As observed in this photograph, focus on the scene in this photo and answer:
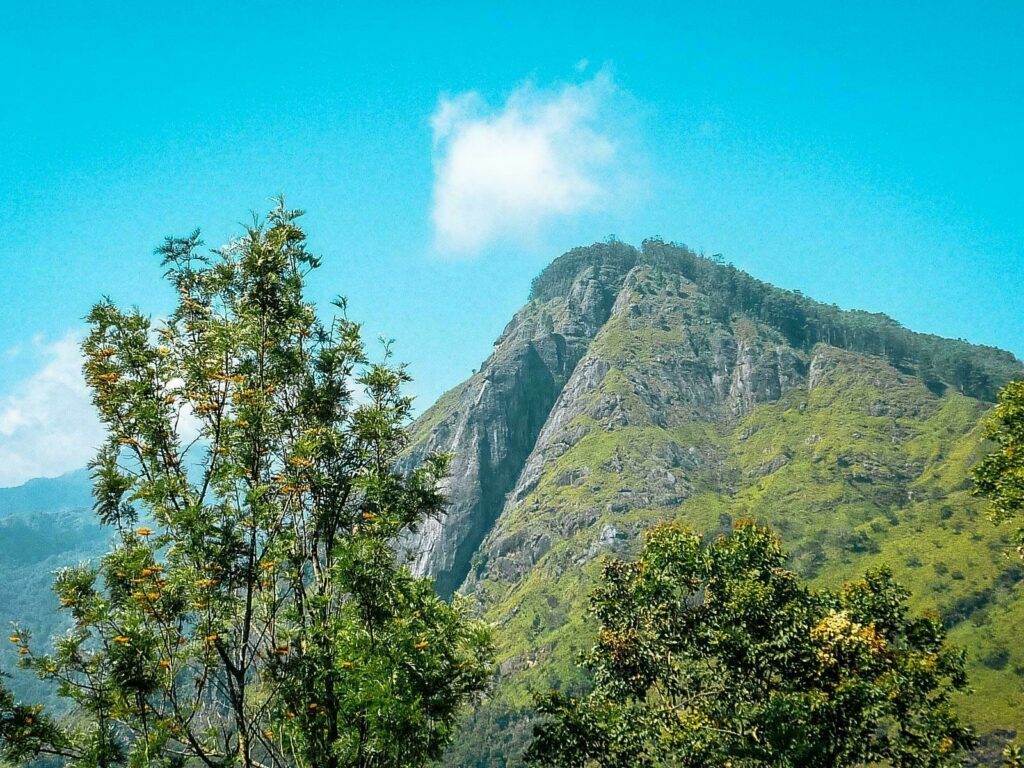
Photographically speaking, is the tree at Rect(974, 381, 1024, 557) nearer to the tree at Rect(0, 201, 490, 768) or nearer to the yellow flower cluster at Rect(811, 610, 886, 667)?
the yellow flower cluster at Rect(811, 610, 886, 667)

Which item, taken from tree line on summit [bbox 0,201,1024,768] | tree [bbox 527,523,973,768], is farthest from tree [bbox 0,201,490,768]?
tree [bbox 527,523,973,768]

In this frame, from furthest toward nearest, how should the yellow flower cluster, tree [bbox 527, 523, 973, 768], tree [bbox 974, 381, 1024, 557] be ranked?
tree [bbox 974, 381, 1024, 557] < the yellow flower cluster < tree [bbox 527, 523, 973, 768]

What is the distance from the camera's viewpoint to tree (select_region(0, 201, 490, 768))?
45.8ft

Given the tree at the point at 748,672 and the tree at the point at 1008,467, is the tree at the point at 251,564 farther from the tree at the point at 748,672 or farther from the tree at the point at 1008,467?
the tree at the point at 1008,467

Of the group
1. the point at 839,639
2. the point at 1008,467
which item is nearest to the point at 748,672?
the point at 839,639

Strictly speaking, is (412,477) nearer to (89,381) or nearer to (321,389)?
(321,389)

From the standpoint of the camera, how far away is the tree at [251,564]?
13.9 m

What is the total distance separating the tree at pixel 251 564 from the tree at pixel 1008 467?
2239 centimetres

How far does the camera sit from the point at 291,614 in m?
16.3

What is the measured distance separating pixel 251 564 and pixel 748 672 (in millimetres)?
20499

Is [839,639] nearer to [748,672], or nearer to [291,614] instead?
[748,672]

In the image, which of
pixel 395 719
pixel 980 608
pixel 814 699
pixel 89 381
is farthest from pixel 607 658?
pixel 980 608

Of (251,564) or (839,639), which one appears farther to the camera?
(839,639)

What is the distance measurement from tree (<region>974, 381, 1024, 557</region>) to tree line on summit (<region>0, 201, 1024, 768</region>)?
0.13 m
